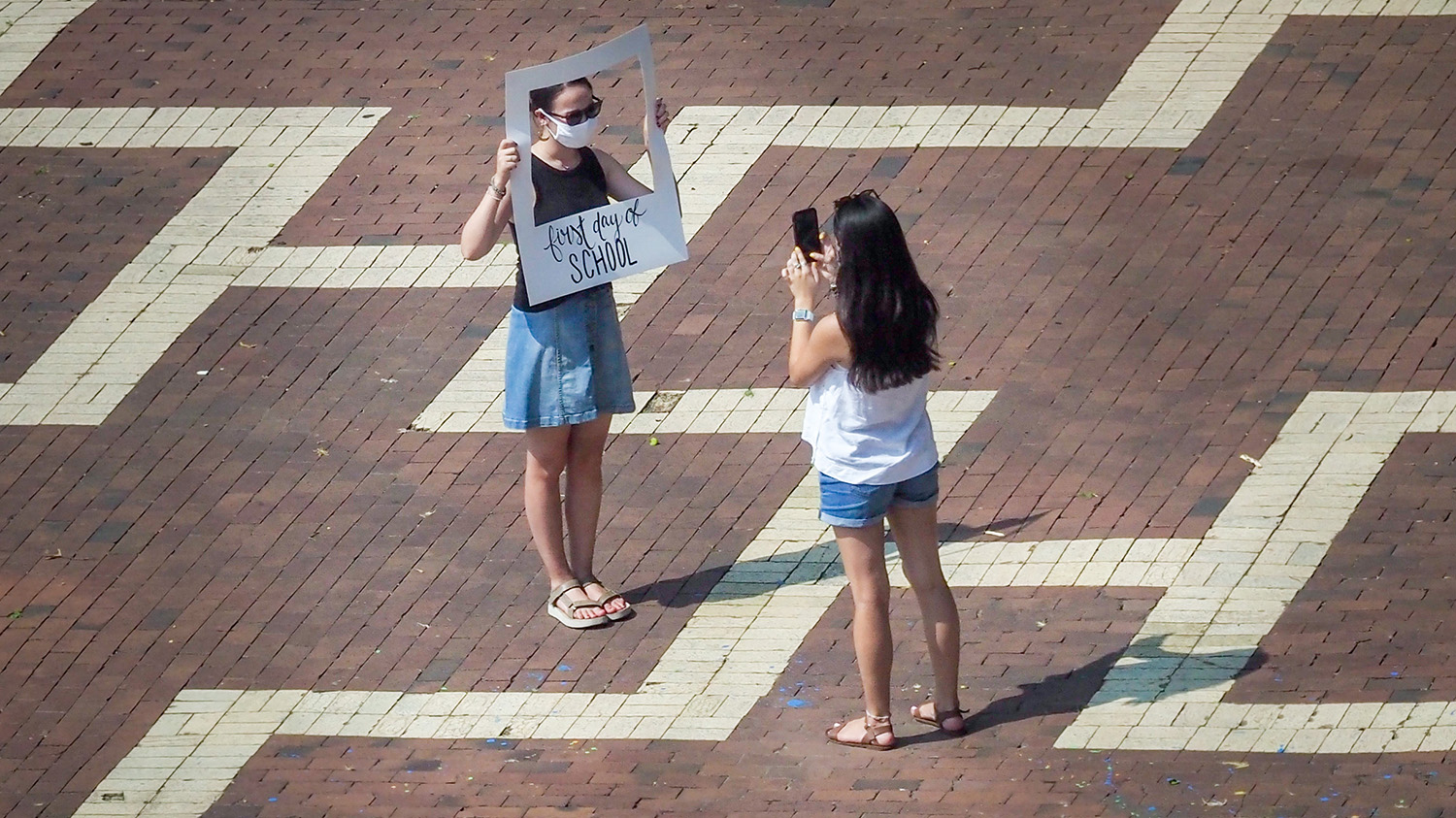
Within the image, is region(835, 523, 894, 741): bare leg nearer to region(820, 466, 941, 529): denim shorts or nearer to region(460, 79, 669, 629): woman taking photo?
region(820, 466, 941, 529): denim shorts

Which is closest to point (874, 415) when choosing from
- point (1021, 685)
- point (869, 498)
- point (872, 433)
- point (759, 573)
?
point (872, 433)

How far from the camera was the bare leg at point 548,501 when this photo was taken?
886 centimetres

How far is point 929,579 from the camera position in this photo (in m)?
7.74

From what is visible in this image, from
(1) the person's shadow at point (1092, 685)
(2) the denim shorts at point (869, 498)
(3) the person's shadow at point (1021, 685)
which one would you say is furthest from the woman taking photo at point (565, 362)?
(1) the person's shadow at point (1092, 685)

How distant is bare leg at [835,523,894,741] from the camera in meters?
7.66

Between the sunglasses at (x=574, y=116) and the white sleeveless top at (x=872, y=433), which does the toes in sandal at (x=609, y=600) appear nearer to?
the white sleeveless top at (x=872, y=433)

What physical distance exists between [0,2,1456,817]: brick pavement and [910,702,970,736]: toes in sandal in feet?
0.25

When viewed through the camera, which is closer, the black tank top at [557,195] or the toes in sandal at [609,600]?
the black tank top at [557,195]

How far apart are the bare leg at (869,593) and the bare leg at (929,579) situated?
3.8 inches

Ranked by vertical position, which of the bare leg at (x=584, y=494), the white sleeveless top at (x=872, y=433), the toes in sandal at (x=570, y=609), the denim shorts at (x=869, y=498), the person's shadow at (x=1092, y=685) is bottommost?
the person's shadow at (x=1092, y=685)

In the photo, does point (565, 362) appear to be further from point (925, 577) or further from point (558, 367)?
point (925, 577)

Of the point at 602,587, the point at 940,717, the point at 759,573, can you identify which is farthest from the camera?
the point at 759,573

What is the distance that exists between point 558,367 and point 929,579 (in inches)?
74.2

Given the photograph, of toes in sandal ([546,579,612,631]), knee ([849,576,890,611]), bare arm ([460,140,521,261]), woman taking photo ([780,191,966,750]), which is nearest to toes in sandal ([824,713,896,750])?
woman taking photo ([780,191,966,750])
